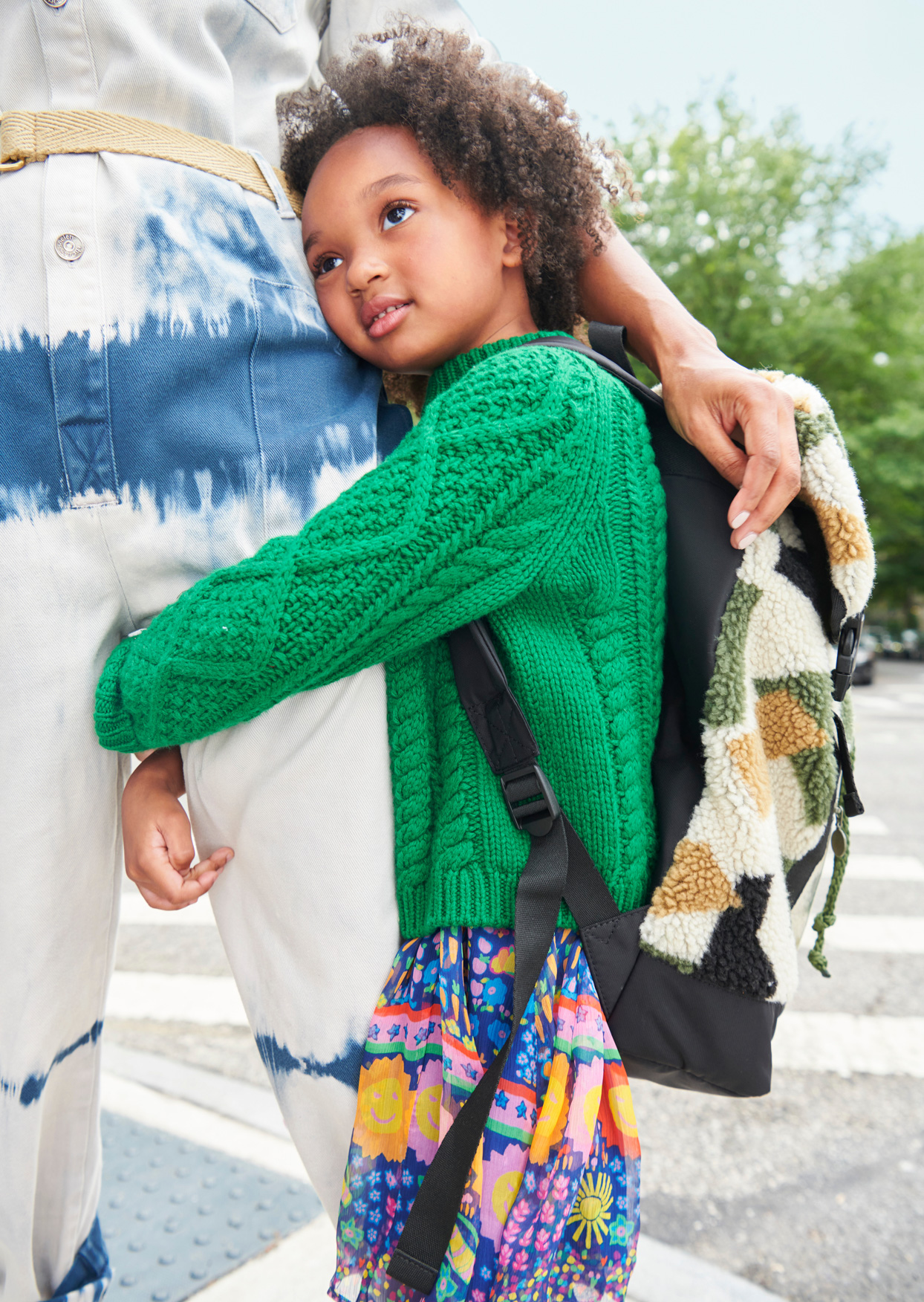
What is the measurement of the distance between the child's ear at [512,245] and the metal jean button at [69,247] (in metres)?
0.59

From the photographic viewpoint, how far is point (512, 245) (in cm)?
130

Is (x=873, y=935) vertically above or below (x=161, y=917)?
below

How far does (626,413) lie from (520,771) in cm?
45

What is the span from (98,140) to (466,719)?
2.52 feet

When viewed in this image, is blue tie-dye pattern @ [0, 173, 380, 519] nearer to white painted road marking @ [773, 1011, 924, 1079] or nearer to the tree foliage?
white painted road marking @ [773, 1011, 924, 1079]

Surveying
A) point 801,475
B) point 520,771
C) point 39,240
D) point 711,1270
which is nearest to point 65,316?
point 39,240

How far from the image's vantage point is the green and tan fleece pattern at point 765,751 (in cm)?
98

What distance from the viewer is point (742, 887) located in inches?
38.7

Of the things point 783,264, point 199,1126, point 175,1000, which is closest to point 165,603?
point 199,1126

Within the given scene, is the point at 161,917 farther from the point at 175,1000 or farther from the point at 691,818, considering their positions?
the point at 691,818

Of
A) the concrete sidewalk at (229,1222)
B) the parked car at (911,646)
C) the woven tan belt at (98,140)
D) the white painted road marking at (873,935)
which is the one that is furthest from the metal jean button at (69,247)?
the parked car at (911,646)

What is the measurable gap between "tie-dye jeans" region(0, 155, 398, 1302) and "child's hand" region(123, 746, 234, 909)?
1.1 inches

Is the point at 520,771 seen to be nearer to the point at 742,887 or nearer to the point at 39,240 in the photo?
the point at 742,887

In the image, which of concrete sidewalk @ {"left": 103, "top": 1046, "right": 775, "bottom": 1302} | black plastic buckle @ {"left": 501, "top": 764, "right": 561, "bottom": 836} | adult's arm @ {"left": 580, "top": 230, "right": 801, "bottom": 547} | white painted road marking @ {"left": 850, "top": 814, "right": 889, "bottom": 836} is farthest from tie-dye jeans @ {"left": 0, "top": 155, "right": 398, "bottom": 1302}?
white painted road marking @ {"left": 850, "top": 814, "right": 889, "bottom": 836}
